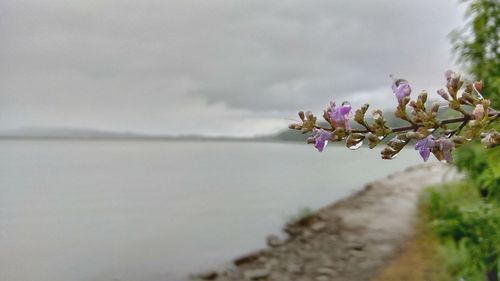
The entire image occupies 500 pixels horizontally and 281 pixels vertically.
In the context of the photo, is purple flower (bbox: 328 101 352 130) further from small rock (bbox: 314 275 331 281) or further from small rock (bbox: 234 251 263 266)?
small rock (bbox: 234 251 263 266)

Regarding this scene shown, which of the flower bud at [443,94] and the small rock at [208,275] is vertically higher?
the flower bud at [443,94]

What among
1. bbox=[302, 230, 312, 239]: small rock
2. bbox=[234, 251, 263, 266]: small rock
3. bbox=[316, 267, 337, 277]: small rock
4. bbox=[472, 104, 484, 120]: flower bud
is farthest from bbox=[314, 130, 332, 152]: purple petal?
bbox=[302, 230, 312, 239]: small rock

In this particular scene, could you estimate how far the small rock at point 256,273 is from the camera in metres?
6.82

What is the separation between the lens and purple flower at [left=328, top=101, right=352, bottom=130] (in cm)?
89

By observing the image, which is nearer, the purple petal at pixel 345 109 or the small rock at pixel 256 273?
the purple petal at pixel 345 109

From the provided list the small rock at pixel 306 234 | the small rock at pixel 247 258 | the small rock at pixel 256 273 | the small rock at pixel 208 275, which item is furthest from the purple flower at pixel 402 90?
the small rock at pixel 306 234

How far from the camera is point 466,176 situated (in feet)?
12.3

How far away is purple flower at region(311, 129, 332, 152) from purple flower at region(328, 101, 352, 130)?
0.03 metres

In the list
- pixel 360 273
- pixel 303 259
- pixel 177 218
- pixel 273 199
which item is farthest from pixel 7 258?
pixel 273 199

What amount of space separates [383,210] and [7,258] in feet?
28.0

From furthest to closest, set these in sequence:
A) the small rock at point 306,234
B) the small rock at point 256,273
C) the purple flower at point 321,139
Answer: the small rock at point 306,234 → the small rock at point 256,273 → the purple flower at point 321,139

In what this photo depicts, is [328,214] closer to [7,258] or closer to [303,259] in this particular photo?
[303,259]

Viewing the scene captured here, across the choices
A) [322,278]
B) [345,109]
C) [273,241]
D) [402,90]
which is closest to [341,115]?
[345,109]

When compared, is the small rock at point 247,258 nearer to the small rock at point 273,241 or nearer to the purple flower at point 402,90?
the small rock at point 273,241
